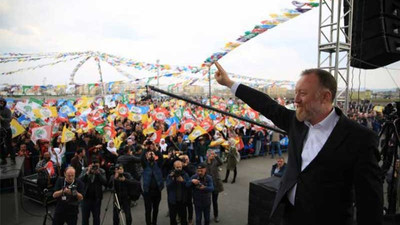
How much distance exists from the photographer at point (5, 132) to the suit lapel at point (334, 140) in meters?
7.60

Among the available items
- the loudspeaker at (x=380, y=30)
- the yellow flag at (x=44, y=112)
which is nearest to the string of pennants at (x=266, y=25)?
the loudspeaker at (x=380, y=30)

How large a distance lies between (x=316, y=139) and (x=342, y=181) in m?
0.26

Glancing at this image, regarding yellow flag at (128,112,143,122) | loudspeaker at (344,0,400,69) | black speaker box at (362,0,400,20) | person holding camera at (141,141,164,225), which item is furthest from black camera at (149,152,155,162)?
yellow flag at (128,112,143,122)

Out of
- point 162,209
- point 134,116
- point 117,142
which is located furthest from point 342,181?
point 134,116

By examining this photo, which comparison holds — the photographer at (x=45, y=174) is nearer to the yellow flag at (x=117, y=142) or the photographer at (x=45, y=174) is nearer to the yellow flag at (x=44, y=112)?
the yellow flag at (x=117, y=142)

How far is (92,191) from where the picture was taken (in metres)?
5.42

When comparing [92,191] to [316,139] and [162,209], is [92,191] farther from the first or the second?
[316,139]

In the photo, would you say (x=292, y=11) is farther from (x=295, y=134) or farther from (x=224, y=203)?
(x=295, y=134)

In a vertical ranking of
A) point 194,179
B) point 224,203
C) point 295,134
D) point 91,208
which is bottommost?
point 224,203

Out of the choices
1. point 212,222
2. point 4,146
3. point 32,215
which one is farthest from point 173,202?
point 4,146

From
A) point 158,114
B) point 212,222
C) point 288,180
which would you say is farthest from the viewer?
point 158,114

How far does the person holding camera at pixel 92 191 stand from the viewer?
5387mm

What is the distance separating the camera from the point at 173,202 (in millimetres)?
5508

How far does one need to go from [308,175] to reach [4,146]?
330 inches
